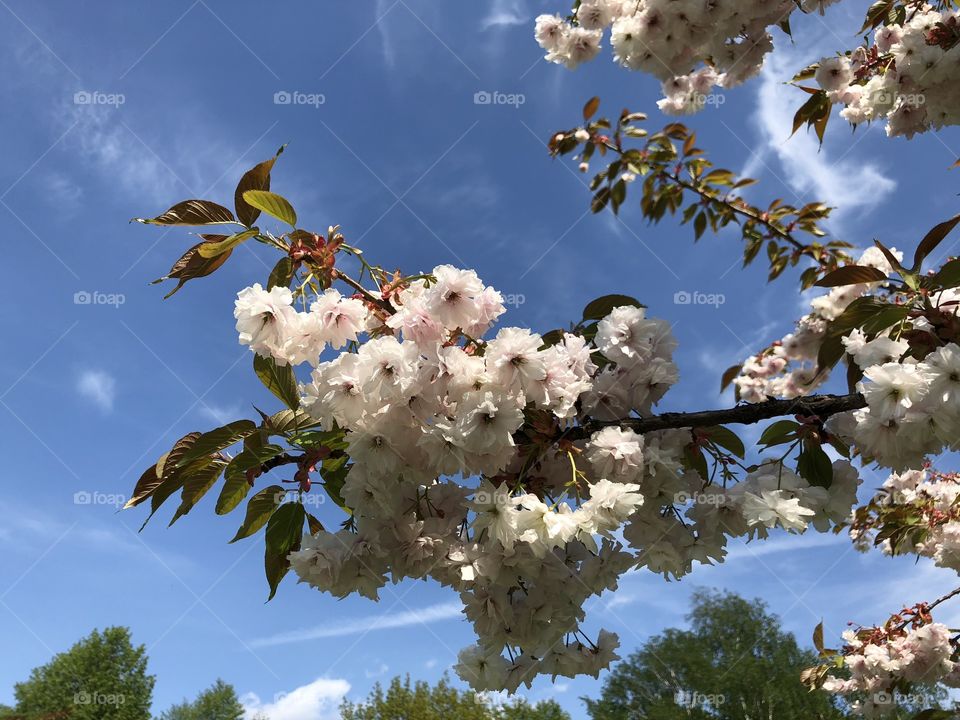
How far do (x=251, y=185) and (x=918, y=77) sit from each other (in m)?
2.47

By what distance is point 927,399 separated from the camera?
1151 millimetres

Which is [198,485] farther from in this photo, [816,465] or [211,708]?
[211,708]

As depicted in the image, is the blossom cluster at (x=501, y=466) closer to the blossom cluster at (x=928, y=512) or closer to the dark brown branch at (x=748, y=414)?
the dark brown branch at (x=748, y=414)

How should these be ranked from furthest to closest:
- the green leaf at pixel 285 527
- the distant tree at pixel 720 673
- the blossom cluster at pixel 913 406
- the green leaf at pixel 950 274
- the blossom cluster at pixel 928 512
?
the distant tree at pixel 720 673 < the blossom cluster at pixel 928 512 < the green leaf at pixel 285 527 < the green leaf at pixel 950 274 < the blossom cluster at pixel 913 406

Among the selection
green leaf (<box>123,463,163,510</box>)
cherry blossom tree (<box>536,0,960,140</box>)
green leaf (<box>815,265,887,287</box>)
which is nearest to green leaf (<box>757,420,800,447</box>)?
green leaf (<box>815,265,887,287</box>)

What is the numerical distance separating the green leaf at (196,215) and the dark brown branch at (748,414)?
916 mm

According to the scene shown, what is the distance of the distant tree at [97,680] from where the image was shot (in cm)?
3144

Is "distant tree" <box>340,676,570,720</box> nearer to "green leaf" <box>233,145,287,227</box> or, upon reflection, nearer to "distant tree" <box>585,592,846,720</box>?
"distant tree" <box>585,592,846,720</box>

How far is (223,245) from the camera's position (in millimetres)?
1395

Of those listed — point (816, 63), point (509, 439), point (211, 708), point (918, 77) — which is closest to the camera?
point (509, 439)

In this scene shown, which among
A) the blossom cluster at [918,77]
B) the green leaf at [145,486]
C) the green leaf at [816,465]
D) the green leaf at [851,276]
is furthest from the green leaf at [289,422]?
the blossom cluster at [918,77]

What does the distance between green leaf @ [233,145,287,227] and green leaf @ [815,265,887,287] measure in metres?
1.26

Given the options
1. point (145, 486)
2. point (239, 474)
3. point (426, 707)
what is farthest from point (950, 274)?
point (426, 707)

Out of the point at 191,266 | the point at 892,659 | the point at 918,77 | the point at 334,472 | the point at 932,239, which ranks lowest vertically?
the point at 334,472
